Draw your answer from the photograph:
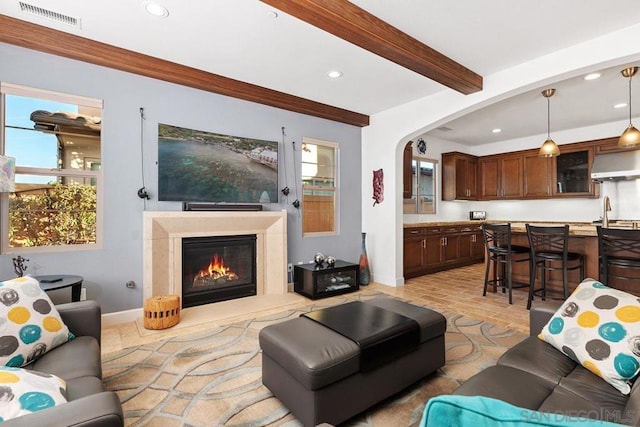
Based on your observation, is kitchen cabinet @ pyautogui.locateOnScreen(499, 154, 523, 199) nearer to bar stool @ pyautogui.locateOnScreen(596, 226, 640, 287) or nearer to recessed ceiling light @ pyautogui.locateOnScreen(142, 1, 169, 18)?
bar stool @ pyautogui.locateOnScreen(596, 226, 640, 287)

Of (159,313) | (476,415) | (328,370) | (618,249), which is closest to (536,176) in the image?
(618,249)

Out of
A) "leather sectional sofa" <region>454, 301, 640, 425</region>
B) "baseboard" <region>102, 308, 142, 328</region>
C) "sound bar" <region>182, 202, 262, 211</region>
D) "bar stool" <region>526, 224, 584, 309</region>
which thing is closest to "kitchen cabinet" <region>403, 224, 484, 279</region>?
"bar stool" <region>526, 224, 584, 309</region>

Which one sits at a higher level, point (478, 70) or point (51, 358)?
point (478, 70)

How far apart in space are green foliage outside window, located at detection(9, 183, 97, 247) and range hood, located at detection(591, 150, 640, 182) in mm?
7607

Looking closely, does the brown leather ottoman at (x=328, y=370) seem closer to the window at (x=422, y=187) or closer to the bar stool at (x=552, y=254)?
the bar stool at (x=552, y=254)

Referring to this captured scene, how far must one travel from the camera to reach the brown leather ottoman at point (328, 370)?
1.60 meters

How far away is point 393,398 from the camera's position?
196cm

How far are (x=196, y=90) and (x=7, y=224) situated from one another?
229 cm

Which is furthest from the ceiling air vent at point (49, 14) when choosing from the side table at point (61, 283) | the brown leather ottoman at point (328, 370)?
the brown leather ottoman at point (328, 370)

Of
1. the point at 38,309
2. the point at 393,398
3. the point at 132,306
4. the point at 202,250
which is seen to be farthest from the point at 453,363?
the point at 132,306

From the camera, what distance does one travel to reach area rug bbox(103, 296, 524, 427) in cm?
178

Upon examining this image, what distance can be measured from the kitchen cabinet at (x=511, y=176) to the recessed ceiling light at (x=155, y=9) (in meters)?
6.90

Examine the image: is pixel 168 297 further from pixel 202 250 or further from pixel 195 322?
pixel 202 250

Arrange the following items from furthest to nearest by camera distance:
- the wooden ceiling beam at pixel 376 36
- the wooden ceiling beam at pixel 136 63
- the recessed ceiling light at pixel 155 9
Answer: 1. the wooden ceiling beam at pixel 136 63
2. the recessed ceiling light at pixel 155 9
3. the wooden ceiling beam at pixel 376 36
